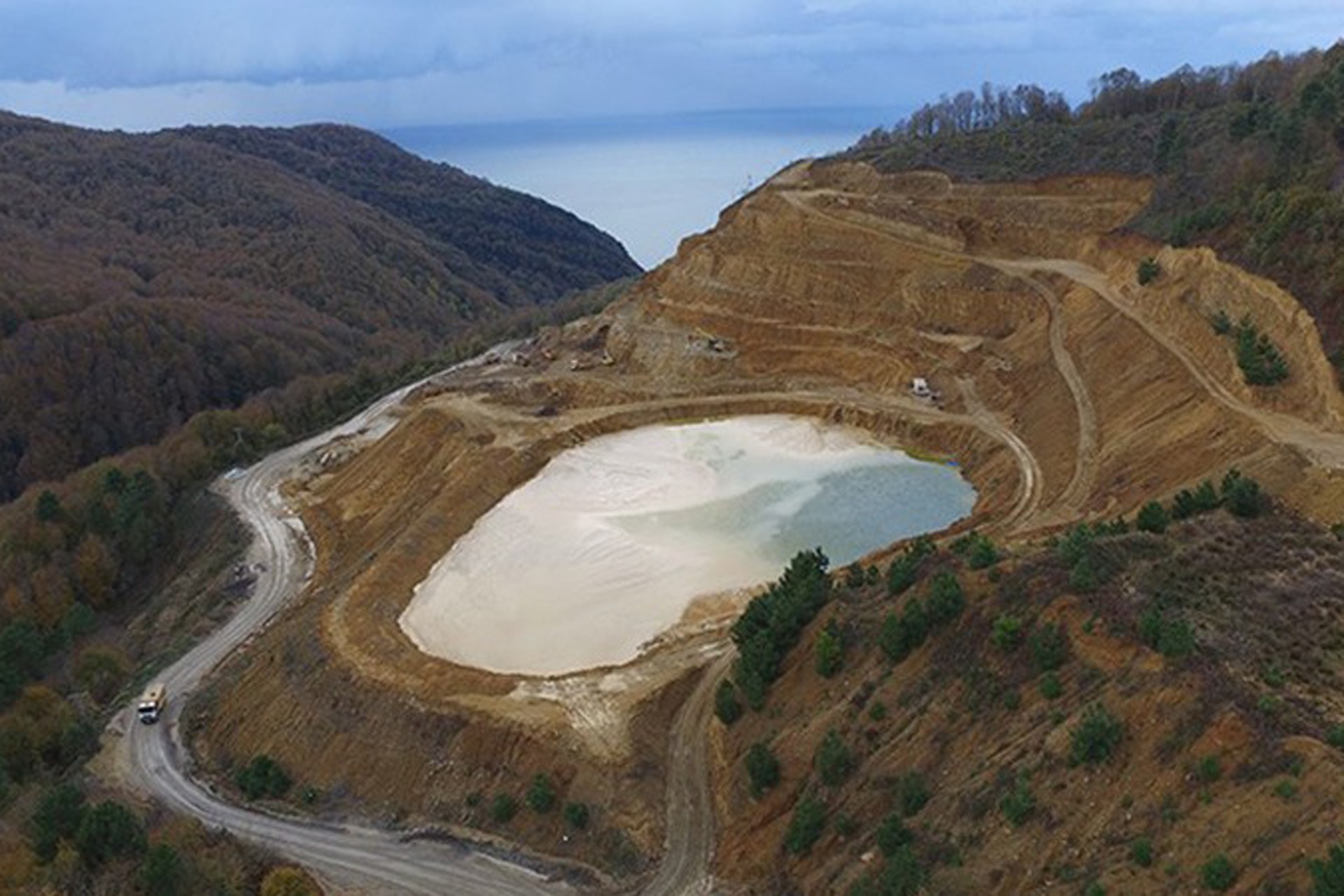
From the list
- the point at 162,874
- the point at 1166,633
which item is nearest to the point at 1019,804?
the point at 1166,633

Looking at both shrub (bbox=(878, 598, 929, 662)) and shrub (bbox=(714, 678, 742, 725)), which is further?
shrub (bbox=(714, 678, 742, 725))

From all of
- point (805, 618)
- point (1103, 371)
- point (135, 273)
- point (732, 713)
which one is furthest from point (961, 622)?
point (135, 273)

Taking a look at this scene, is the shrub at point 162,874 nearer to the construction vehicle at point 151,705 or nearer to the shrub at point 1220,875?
the construction vehicle at point 151,705

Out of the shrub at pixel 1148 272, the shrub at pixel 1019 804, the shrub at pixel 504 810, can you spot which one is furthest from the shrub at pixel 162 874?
the shrub at pixel 1148 272

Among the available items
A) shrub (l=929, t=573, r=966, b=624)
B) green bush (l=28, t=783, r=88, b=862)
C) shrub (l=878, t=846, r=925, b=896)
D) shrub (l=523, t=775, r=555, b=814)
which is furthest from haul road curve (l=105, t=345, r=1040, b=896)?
shrub (l=929, t=573, r=966, b=624)

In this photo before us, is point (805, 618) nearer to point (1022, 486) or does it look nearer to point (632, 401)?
point (1022, 486)

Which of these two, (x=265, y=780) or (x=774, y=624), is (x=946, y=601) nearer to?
(x=774, y=624)

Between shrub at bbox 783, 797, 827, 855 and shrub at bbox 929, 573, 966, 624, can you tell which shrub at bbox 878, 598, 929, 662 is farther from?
shrub at bbox 783, 797, 827, 855
